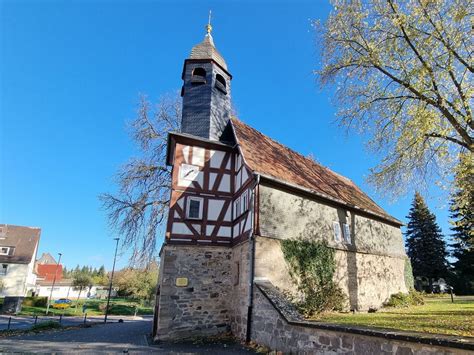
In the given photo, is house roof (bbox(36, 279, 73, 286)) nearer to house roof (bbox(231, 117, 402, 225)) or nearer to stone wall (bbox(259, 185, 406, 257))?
house roof (bbox(231, 117, 402, 225))

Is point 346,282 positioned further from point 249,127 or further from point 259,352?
point 249,127

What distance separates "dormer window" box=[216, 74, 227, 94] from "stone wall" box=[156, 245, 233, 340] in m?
7.67

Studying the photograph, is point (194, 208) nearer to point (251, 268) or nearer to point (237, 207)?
point (237, 207)

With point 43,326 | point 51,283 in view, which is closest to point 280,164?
point 43,326

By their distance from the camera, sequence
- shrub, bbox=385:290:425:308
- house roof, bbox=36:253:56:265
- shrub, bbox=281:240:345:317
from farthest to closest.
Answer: house roof, bbox=36:253:56:265, shrub, bbox=385:290:425:308, shrub, bbox=281:240:345:317

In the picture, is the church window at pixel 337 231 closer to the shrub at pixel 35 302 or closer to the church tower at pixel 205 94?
the church tower at pixel 205 94

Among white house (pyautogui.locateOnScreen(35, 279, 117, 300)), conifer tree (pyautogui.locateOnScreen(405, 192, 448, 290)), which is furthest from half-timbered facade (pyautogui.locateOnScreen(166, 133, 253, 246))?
white house (pyautogui.locateOnScreen(35, 279, 117, 300))

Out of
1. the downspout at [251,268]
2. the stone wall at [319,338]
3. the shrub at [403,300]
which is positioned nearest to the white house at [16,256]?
the downspout at [251,268]

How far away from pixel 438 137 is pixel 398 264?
1022 centimetres

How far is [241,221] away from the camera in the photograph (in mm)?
12445

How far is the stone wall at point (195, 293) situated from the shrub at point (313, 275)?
2.63 metres

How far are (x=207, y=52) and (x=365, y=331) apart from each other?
45.1 feet

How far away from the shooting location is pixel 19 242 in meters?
38.4

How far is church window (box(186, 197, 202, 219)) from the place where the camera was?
42.4ft
